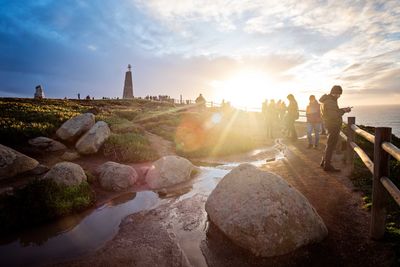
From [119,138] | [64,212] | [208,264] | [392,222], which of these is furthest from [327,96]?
[119,138]

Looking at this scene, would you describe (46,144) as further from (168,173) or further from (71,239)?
(71,239)

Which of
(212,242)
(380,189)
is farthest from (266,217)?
(380,189)

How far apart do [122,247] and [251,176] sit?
2.92 m

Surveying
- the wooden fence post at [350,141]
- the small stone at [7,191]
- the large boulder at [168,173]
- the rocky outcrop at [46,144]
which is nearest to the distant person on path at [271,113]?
the wooden fence post at [350,141]

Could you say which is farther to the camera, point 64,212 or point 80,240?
point 64,212

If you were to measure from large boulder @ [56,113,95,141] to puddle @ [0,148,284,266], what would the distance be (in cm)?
623

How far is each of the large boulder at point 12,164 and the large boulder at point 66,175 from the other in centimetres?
158

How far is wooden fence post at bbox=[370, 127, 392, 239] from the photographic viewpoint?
4.22 meters

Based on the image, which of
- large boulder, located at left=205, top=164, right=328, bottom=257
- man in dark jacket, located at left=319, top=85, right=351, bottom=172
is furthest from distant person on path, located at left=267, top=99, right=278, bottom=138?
large boulder, located at left=205, top=164, right=328, bottom=257

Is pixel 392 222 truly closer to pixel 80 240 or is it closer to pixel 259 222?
pixel 259 222

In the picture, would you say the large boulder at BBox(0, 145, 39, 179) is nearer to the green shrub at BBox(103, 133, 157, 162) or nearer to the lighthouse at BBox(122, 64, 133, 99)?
the green shrub at BBox(103, 133, 157, 162)

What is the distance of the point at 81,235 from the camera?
5.49m

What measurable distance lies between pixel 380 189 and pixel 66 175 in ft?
25.8

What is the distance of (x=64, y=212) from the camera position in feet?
21.6
